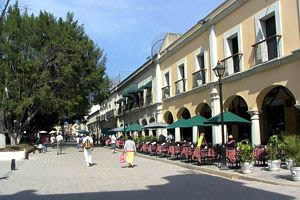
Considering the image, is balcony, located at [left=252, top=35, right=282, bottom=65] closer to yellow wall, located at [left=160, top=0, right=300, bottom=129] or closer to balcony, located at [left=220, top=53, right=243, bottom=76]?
yellow wall, located at [left=160, top=0, right=300, bottom=129]

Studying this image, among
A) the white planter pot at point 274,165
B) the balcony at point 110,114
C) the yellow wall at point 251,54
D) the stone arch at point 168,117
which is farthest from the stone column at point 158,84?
the balcony at point 110,114

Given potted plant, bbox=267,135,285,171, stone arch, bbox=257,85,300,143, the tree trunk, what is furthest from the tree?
potted plant, bbox=267,135,285,171

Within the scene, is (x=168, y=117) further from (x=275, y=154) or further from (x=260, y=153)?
(x=275, y=154)

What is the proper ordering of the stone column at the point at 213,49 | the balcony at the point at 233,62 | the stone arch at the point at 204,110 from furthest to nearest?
the stone arch at the point at 204,110, the stone column at the point at 213,49, the balcony at the point at 233,62

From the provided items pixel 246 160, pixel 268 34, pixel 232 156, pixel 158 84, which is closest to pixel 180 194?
pixel 246 160

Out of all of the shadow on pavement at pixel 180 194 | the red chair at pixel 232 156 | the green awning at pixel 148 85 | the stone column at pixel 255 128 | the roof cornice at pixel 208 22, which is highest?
the roof cornice at pixel 208 22

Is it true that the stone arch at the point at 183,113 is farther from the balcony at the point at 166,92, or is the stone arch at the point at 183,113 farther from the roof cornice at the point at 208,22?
the roof cornice at the point at 208,22

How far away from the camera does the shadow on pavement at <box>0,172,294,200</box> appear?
11241mm

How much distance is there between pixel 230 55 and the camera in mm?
23875

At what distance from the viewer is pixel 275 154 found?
653 inches

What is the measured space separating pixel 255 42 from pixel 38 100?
23.8 m

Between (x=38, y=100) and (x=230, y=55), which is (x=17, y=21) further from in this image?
(x=230, y=55)

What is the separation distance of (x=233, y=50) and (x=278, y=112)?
412 centimetres

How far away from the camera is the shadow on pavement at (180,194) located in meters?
11.2
